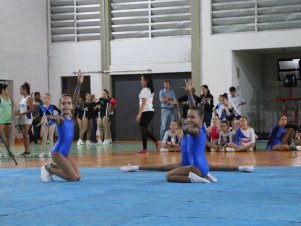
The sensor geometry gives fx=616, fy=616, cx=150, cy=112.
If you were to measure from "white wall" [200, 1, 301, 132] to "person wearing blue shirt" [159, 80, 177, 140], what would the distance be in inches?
212

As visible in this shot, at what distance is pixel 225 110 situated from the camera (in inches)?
667

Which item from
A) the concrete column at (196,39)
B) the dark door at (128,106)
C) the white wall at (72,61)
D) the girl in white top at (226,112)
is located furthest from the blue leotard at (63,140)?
the white wall at (72,61)

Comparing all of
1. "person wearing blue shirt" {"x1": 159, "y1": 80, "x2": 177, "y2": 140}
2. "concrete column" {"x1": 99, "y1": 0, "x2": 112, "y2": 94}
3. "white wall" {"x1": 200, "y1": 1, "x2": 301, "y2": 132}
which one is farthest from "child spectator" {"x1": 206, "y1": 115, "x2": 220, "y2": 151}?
"concrete column" {"x1": 99, "y1": 0, "x2": 112, "y2": 94}

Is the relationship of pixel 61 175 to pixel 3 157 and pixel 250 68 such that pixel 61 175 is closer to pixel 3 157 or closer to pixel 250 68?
pixel 3 157

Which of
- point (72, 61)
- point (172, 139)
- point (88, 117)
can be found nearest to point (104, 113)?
point (88, 117)

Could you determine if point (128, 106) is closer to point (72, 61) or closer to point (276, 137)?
point (72, 61)

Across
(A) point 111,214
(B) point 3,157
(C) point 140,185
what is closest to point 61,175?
(C) point 140,185

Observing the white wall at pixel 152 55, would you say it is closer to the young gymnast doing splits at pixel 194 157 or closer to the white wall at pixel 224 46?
the white wall at pixel 224 46

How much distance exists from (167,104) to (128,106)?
290 inches

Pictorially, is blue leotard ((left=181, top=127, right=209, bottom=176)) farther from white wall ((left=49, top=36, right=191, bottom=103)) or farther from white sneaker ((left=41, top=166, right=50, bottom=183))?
white wall ((left=49, top=36, right=191, bottom=103))

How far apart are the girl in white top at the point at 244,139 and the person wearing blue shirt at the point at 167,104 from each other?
78.3 inches

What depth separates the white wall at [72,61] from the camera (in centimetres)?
2334

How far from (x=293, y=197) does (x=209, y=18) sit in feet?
52.5

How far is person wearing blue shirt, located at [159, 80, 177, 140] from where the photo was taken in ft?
52.6
